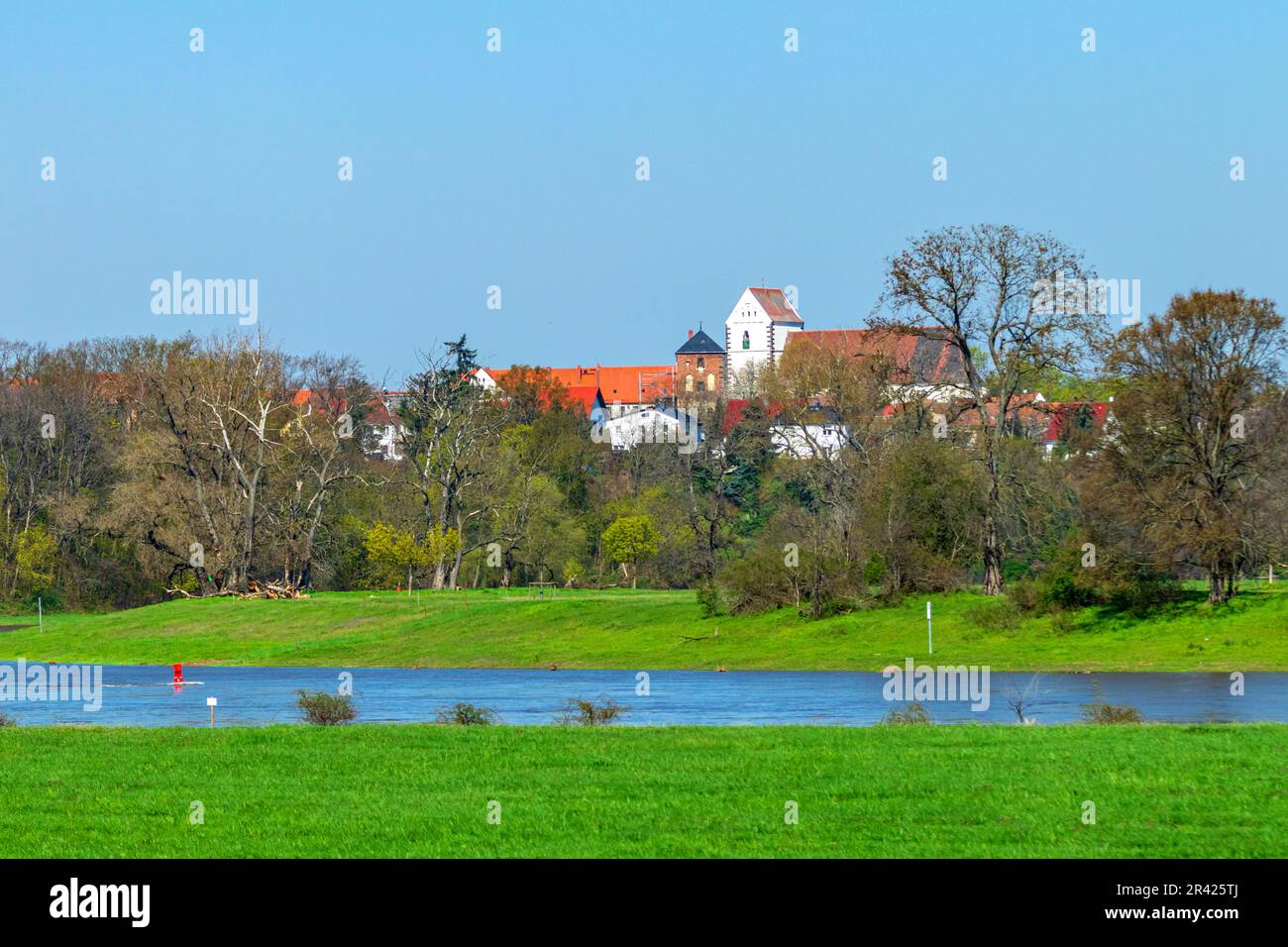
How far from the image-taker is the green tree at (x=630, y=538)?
267 feet

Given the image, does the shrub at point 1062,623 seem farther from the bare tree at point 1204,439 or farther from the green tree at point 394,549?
the green tree at point 394,549

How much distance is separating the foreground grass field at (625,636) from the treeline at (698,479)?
1.42 meters

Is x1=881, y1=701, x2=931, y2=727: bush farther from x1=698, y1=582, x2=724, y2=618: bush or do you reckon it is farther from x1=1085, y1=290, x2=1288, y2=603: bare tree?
x1=698, y1=582, x2=724, y2=618: bush

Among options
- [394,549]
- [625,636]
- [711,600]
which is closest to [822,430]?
[394,549]

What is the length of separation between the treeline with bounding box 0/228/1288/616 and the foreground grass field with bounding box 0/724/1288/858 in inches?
1050

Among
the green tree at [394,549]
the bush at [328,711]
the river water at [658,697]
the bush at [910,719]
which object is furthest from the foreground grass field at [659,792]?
the green tree at [394,549]

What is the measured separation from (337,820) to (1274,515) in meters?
36.8

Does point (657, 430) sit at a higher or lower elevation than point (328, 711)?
higher

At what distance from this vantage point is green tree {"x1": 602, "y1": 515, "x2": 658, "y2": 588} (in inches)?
3199

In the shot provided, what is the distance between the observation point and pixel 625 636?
54.8 metres

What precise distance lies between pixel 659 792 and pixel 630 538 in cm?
6499

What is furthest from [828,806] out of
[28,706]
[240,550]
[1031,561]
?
[240,550]

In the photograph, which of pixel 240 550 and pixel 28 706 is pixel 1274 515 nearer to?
pixel 28 706

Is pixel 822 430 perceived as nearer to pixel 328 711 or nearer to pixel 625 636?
pixel 625 636
